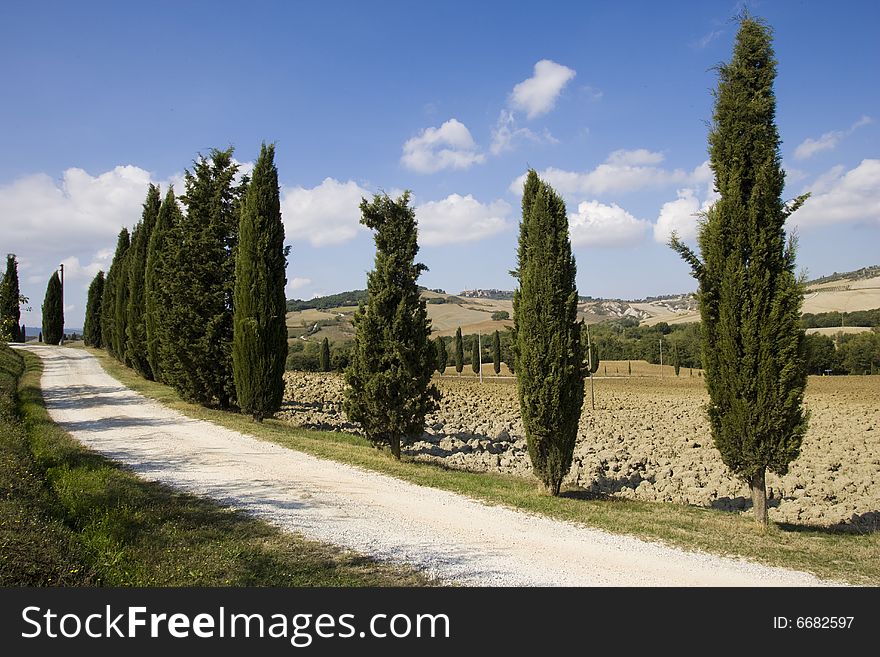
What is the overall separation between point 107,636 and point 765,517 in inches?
351

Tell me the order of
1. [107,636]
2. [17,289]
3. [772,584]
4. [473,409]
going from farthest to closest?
[17,289], [473,409], [772,584], [107,636]

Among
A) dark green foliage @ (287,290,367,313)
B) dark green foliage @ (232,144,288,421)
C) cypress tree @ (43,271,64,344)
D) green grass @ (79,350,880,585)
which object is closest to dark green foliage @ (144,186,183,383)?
dark green foliage @ (232,144,288,421)

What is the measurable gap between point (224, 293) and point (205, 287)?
2.55 feet

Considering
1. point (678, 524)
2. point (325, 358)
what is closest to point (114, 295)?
point (325, 358)

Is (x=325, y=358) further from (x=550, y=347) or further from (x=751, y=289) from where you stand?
(x=751, y=289)

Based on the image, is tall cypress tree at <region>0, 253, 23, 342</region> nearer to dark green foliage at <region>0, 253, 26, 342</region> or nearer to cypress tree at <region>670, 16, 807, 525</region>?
dark green foliage at <region>0, 253, 26, 342</region>

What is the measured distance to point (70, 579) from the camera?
4832 millimetres

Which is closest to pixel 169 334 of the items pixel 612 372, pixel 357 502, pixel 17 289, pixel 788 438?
pixel 357 502

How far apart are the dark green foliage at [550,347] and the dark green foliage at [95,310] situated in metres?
47.0

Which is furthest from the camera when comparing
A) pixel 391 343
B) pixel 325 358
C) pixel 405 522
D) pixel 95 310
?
pixel 325 358

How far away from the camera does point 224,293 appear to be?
20.0 metres

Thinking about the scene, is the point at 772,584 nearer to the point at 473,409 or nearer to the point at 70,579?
the point at 70,579

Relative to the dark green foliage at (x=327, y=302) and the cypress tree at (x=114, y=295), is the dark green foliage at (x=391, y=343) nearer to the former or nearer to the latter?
the cypress tree at (x=114, y=295)

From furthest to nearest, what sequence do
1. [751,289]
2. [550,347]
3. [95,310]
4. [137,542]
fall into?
[95,310]
[550,347]
[751,289]
[137,542]
